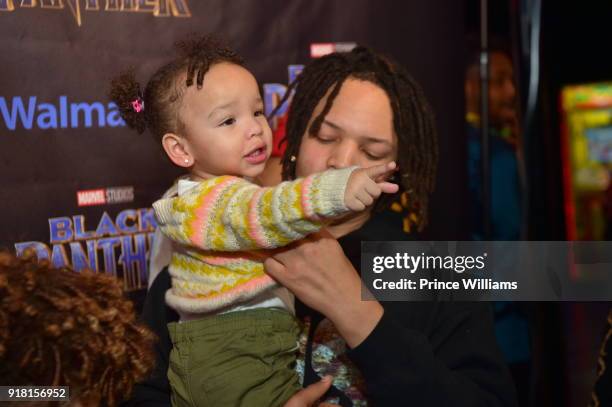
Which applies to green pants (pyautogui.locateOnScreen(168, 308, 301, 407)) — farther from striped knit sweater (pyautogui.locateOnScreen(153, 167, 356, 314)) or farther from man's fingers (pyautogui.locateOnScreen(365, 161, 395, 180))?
man's fingers (pyautogui.locateOnScreen(365, 161, 395, 180))

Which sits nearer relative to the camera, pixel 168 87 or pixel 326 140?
pixel 168 87

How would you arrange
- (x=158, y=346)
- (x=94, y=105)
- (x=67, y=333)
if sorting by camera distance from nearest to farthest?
(x=67, y=333) < (x=158, y=346) < (x=94, y=105)

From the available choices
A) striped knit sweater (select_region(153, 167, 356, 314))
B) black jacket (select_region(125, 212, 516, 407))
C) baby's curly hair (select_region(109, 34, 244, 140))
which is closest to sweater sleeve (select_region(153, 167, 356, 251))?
striped knit sweater (select_region(153, 167, 356, 314))

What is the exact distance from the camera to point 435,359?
1.24m

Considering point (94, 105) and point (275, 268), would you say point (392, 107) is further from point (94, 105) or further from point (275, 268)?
point (94, 105)

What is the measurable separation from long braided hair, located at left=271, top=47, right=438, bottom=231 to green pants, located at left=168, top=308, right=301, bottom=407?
1.26 ft

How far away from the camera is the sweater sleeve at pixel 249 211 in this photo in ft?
3.42

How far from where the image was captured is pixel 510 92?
97.7 inches

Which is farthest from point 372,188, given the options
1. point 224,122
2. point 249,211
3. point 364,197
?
point 224,122

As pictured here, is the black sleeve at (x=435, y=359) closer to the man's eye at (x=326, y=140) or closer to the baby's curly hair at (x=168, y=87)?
the man's eye at (x=326, y=140)

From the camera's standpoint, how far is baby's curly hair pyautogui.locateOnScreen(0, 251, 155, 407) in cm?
94

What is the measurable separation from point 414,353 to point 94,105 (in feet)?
2.59

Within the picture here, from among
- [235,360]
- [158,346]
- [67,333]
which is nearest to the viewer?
[67,333]

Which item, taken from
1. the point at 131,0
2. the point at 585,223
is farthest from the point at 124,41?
the point at 585,223
